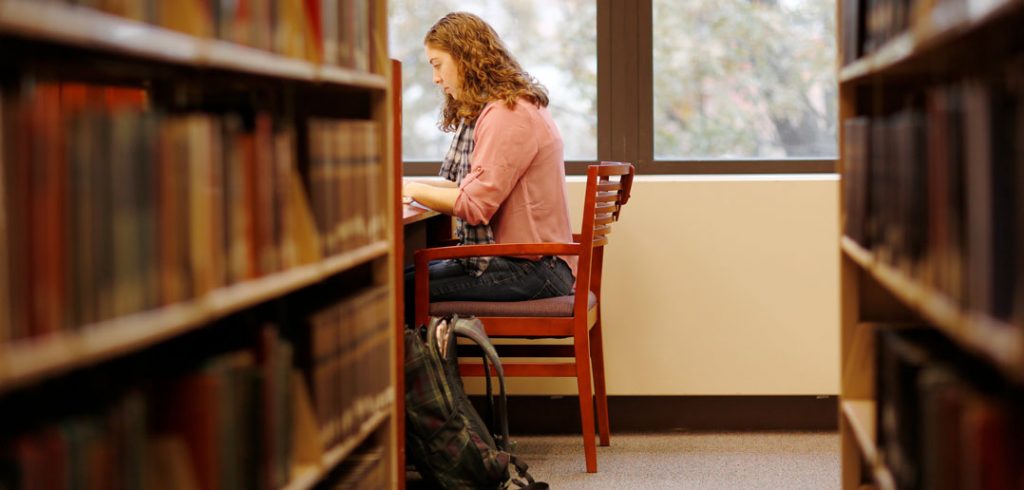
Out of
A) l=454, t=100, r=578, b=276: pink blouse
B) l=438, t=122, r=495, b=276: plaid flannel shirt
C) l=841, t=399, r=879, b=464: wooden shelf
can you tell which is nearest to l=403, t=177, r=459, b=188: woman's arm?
l=438, t=122, r=495, b=276: plaid flannel shirt

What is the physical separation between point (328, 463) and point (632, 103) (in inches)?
80.9

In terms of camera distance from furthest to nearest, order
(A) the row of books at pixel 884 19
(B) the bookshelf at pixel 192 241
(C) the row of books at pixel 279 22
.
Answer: (C) the row of books at pixel 279 22
(A) the row of books at pixel 884 19
(B) the bookshelf at pixel 192 241

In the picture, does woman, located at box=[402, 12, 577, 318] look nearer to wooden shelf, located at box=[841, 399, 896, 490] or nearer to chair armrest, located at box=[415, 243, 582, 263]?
chair armrest, located at box=[415, 243, 582, 263]

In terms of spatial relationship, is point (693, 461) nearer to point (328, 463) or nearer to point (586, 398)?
point (586, 398)

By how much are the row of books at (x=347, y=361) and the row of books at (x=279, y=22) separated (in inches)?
16.4

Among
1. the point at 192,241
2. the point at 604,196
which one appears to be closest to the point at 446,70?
the point at 604,196

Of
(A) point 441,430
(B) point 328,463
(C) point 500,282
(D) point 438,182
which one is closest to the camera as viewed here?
(B) point 328,463

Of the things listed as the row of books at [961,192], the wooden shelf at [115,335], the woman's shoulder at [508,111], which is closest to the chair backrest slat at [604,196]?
the woman's shoulder at [508,111]

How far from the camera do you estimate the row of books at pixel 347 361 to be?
178cm

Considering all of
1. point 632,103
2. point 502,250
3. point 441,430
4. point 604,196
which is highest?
point 632,103

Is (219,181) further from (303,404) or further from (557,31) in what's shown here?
(557,31)

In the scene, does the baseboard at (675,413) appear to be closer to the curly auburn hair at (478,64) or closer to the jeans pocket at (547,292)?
the jeans pocket at (547,292)

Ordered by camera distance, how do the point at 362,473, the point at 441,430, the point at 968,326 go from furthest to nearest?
the point at 441,430, the point at 362,473, the point at 968,326

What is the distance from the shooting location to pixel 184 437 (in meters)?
1.34
